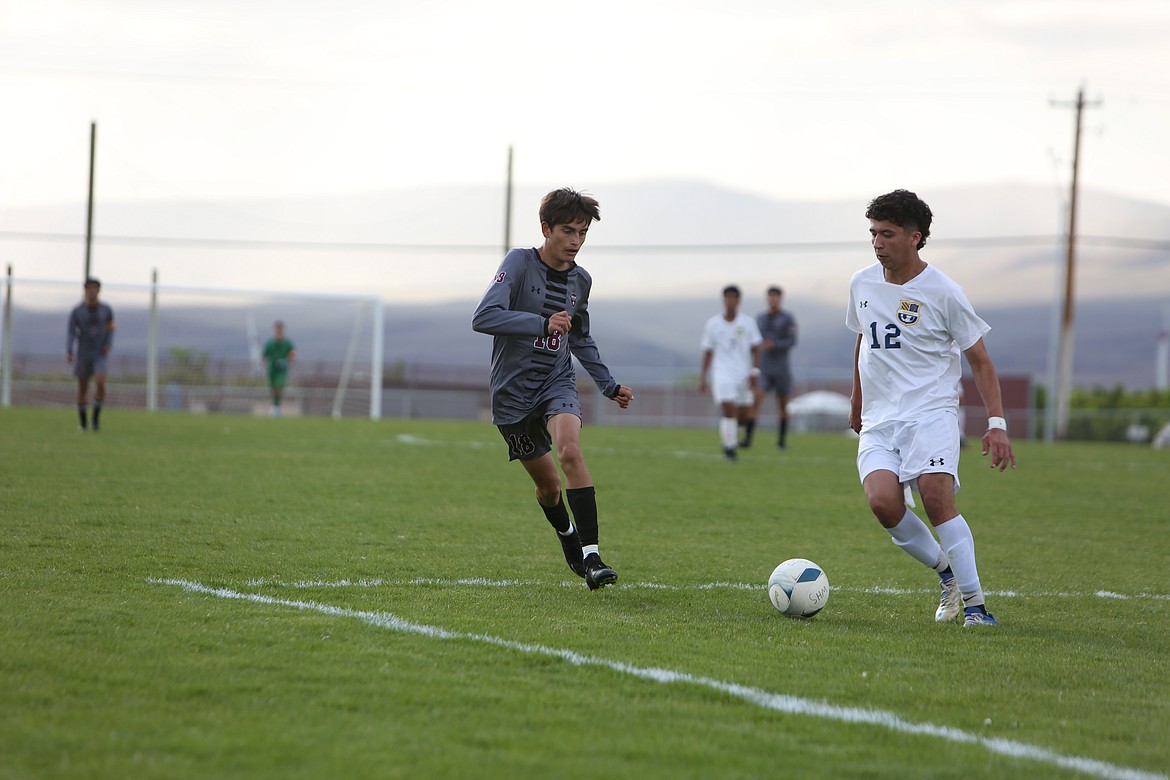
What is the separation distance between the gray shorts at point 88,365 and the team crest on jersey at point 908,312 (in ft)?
45.5

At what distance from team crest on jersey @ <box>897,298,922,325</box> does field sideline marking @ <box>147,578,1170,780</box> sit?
2.11m

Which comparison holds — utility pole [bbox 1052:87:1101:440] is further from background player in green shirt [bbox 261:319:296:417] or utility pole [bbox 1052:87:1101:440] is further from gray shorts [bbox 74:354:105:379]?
gray shorts [bbox 74:354:105:379]

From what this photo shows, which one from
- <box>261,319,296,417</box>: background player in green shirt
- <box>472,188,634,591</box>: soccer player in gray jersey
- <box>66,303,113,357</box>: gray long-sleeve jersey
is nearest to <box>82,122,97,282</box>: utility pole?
<box>261,319,296,417</box>: background player in green shirt

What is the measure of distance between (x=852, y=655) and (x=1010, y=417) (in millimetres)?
34812

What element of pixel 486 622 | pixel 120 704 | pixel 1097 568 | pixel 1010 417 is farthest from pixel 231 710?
pixel 1010 417

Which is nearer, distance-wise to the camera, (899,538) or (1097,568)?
(899,538)

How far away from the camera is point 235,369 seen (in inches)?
1209

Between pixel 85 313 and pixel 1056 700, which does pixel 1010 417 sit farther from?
pixel 1056 700

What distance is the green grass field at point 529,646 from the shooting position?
303 centimetres

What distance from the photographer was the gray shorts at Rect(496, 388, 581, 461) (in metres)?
5.96

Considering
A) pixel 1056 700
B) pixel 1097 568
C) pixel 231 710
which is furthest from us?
pixel 1097 568

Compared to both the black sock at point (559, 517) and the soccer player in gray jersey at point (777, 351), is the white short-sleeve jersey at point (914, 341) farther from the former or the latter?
the soccer player in gray jersey at point (777, 351)

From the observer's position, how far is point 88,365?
16922 mm

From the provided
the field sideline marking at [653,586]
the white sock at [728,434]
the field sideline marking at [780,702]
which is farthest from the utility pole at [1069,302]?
the field sideline marking at [780,702]
